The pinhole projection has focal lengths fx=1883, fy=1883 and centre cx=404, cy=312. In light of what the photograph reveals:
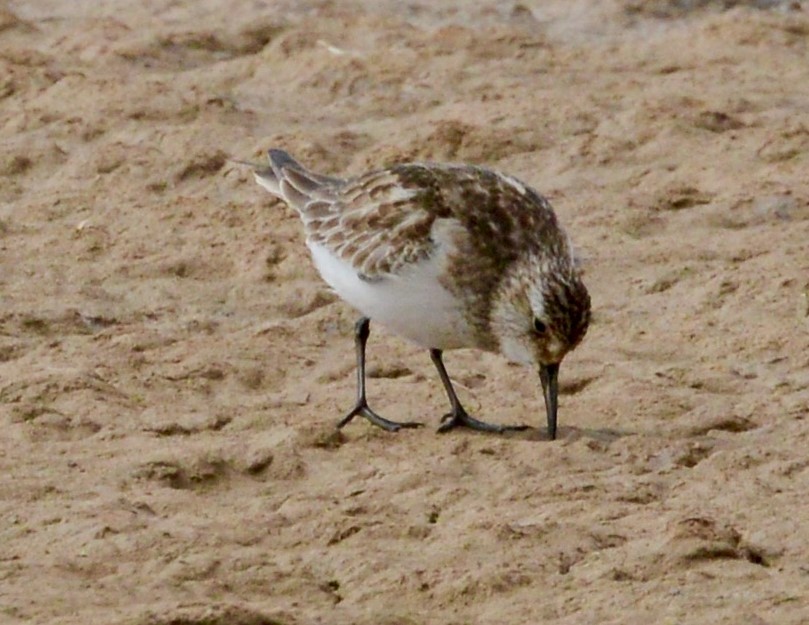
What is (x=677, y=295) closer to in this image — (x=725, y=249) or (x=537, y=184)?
(x=725, y=249)

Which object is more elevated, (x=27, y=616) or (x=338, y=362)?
(x=27, y=616)

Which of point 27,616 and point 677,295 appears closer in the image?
point 27,616

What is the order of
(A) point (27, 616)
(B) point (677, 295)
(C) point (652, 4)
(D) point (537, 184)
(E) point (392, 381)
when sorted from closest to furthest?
1. (A) point (27, 616)
2. (E) point (392, 381)
3. (B) point (677, 295)
4. (D) point (537, 184)
5. (C) point (652, 4)

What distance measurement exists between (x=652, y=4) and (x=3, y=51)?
4.46 m

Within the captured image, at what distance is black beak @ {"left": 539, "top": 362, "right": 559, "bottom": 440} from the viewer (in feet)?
24.0

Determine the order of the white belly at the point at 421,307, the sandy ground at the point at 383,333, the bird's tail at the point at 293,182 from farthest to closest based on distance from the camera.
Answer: the bird's tail at the point at 293,182 → the white belly at the point at 421,307 → the sandy ground at the point at 383,333

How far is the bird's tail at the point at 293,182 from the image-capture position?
8.35m

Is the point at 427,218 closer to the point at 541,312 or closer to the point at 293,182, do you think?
the point at 541,312

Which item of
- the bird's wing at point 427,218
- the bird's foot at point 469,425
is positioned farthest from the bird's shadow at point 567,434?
the bird's wing at point 427,218

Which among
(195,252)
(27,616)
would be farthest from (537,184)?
(27,616)

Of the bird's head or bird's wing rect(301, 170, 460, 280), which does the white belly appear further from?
the bird's head

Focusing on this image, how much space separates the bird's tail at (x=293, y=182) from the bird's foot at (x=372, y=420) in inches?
44.4

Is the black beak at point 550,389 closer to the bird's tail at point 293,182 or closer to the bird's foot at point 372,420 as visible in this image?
the bird's foot at point 372,420

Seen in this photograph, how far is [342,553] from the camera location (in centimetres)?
615
